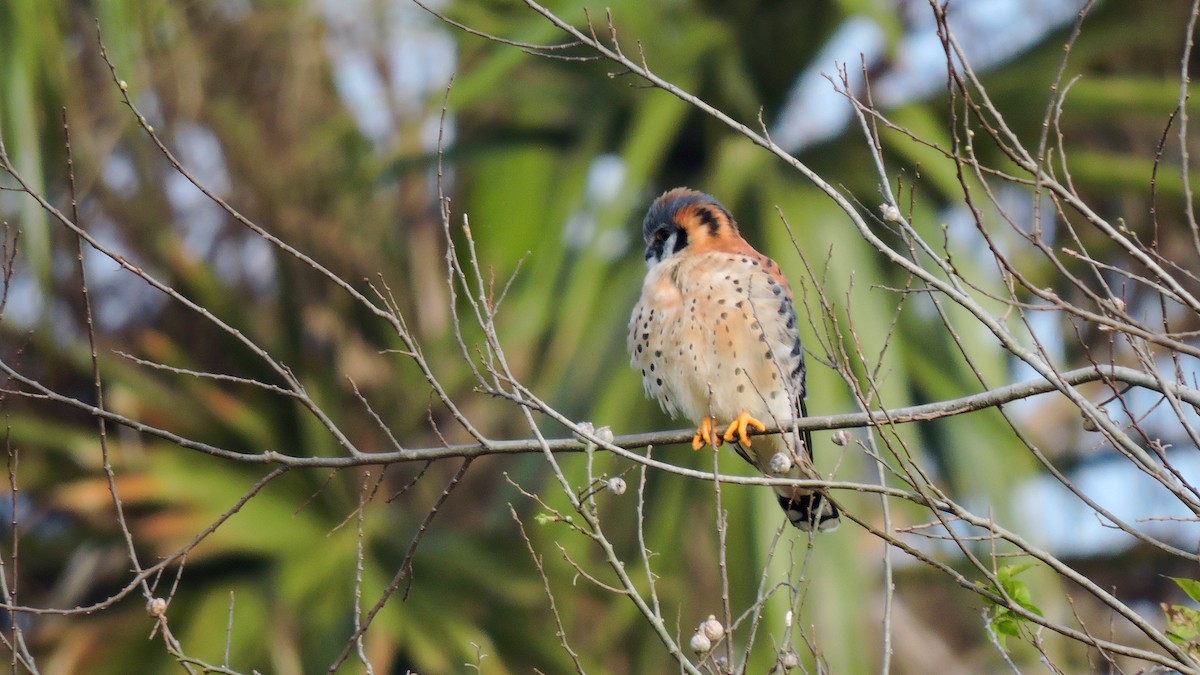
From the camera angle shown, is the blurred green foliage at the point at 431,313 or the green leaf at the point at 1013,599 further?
the blurred green foliage at the point at 431,313

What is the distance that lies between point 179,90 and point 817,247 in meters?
3.71

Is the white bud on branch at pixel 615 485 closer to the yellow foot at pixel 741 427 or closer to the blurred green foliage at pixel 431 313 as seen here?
the yellow foot at pixel 741 427

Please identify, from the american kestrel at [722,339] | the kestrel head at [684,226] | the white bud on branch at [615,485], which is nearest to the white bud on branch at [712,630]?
the white bud on branch at [615,485]

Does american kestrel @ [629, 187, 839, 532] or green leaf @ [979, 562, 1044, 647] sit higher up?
american kestrel @ [629, 187, 839, 532]

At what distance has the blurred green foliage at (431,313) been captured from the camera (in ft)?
20.5

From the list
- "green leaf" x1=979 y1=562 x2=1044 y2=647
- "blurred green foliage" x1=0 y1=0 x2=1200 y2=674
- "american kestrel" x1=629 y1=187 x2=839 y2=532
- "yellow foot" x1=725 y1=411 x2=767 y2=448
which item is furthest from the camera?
"blurred green foliage" x1=0 y1=0 x2=1200 y2=674

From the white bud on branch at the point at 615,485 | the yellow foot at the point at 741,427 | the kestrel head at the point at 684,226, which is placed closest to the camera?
the white bud on branch at the point at 615,485

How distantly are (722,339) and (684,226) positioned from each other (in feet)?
1.76

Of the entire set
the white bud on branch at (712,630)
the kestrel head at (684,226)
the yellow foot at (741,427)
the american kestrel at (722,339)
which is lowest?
the white bud on branch at (712,630)

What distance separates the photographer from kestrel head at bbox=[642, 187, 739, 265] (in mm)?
4254

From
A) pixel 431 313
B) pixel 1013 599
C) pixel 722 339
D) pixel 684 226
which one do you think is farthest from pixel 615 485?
pixel 431 313

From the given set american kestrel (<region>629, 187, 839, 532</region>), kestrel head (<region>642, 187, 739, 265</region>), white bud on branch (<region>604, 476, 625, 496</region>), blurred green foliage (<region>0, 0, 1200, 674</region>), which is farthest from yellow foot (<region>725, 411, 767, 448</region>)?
blurred green foliage (<region>0, 0, 1200, 674</region>)

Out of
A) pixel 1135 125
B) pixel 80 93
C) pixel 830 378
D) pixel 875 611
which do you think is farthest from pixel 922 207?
pixel 80 93

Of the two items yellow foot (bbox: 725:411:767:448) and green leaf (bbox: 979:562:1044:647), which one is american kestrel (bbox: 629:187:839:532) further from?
green leaf (bbox: 979:562:1044:647)
